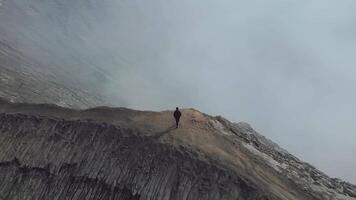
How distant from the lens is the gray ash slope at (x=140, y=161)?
45.2m

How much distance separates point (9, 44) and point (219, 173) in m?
168

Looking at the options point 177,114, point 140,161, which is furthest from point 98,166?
point 177,114

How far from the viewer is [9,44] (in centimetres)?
19625

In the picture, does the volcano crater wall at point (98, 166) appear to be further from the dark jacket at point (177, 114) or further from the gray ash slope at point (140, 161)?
the dark jacket at point (177, 114)

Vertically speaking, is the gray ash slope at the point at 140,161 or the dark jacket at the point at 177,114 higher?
the dark jacket at the point at 177,114

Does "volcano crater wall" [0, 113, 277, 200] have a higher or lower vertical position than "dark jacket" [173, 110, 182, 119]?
lower

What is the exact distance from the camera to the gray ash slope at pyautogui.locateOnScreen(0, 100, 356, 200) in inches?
1779

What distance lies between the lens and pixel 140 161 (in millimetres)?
47188

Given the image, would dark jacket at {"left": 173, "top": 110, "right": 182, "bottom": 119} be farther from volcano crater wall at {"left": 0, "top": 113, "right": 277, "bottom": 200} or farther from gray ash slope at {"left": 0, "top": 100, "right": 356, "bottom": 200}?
volcano crater wall at {"left": 0, "top": 113, "right": 277, "bottom": 200}

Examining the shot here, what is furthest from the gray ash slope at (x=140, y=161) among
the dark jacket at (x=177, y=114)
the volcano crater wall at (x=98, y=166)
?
the dark jacket at (x=177, y=114)

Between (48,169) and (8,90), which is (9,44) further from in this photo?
(48,169)

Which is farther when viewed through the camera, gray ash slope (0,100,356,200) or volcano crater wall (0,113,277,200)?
gray ash slope (0,100,356,200)

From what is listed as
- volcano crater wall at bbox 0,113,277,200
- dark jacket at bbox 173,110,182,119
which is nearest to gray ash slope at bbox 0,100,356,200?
volcano crater wall at bbox 0,113,277,200

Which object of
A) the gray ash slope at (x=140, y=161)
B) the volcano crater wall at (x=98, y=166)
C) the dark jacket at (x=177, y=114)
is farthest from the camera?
the dark jacket at (x=177, y=114)
